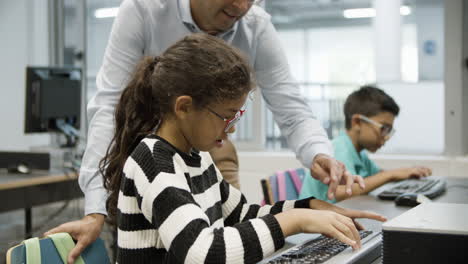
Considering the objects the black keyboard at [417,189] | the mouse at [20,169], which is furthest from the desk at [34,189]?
the black keyboard at [417,189]

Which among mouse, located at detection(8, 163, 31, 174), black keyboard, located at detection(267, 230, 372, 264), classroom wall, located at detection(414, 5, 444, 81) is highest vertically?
classroom wall, located at detection(414, 5, 444, 81)

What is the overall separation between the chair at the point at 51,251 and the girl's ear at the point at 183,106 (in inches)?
14.1

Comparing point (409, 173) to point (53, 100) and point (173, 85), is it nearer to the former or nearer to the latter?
point (173, 85)

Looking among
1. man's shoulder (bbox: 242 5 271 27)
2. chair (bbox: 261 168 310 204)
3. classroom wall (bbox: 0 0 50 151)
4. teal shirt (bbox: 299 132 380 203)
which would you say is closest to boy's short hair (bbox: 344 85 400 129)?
teal shirt (bbox: 299 132 380 203)

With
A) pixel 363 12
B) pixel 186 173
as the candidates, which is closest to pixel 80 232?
pixel 186 173

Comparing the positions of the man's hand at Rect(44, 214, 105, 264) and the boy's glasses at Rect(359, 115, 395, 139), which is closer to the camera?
the man's hand at Rect(44, 214, 105, 264)

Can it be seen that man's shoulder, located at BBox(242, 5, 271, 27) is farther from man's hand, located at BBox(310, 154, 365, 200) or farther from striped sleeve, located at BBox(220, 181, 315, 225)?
striped sleeve, located at BBox(220, 181, 315, 225)

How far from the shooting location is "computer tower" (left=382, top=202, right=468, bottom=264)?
804 mm

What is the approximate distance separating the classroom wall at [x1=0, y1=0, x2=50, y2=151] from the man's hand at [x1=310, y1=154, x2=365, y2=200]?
404 cm

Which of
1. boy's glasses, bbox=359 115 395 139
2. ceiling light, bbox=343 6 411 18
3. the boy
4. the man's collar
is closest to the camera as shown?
the man's collar

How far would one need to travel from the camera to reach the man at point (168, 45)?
1.39 metres

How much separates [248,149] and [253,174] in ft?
1.09

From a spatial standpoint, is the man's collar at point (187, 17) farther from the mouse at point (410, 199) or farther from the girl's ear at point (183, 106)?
the mouse at point (410, 199)

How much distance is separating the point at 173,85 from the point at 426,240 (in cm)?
53
